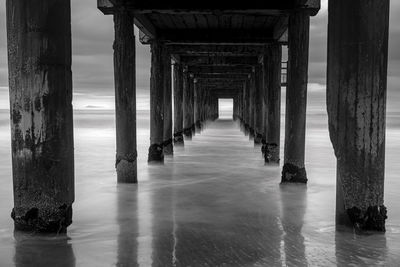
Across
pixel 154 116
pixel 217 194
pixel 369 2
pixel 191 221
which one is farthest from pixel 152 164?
pixel 369 2

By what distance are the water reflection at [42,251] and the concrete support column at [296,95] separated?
402 cm

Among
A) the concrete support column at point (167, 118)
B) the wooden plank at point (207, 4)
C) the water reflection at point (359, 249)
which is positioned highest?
the wooden plank at point (207, 4)

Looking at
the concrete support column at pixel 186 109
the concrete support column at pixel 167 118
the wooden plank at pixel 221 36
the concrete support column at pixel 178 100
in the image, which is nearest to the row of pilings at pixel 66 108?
the wooden plank at pixel 221 36

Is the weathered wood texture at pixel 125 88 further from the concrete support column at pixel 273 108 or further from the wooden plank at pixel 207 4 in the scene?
the concrete support column at pixel 273 108

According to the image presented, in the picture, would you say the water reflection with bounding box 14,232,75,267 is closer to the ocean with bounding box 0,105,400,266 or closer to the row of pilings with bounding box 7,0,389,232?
the ocean with bounding box 0,105,400,266

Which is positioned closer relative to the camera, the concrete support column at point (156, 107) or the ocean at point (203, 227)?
the ocean at point (203, 227)

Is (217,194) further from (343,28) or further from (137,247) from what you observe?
(343,28)

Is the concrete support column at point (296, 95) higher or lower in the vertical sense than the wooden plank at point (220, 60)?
lower

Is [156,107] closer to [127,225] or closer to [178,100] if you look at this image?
[127,225]

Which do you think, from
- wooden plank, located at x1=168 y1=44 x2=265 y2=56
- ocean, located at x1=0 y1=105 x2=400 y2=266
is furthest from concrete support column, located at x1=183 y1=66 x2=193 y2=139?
ocean, located at x1=0 y1=105 x2=400 y2=266

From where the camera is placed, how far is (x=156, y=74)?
976cm

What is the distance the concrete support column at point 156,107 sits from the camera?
379 inches

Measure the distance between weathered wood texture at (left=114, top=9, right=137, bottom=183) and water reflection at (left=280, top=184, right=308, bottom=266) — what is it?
2.41 meters

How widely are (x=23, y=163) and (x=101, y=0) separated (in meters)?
3.56
